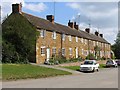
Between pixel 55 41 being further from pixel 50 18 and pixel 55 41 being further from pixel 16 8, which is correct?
pixel 16 8

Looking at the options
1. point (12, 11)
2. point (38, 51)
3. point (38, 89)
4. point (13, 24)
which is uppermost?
point (12, 11)

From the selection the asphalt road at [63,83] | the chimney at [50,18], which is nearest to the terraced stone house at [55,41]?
the chimney at [50,18]

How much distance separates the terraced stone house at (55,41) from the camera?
44.9 metres

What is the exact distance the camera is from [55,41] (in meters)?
50.7

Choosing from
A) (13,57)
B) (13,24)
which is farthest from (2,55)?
(13,24)

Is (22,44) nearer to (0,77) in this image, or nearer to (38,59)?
(38,59)

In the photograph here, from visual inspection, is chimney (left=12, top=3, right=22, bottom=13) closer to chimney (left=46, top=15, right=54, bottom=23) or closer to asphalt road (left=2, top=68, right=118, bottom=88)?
chimney (left=46, top=15, right=54, bottom=23)

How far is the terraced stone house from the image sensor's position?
44.9 meters

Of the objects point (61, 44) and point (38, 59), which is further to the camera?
point (61, 44)

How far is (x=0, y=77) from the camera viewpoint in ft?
75.7

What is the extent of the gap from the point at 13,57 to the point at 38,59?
263 inches

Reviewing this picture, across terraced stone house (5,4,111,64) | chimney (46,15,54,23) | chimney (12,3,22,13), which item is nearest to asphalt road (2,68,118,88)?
terraced stone house (5,4,111,64)

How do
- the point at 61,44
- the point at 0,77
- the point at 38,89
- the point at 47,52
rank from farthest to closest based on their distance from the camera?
A: the point at 61,44 → the point at 47,52 → the point at 0,77 → the point at 38,89

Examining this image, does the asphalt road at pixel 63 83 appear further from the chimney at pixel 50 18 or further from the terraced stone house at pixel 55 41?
the chimney at pixel 50 18
